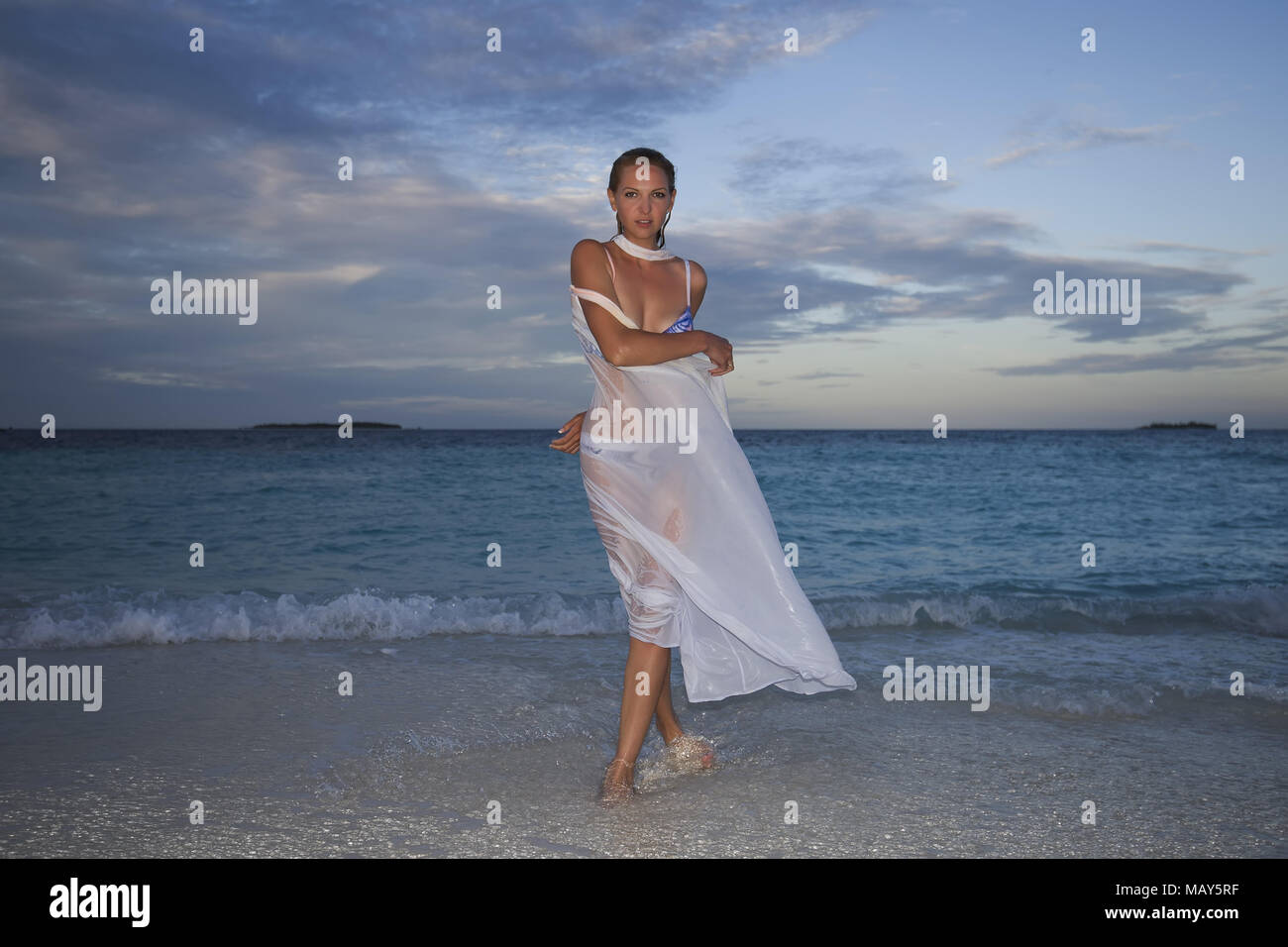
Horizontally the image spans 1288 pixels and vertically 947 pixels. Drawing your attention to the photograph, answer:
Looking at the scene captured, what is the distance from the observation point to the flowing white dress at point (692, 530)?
3170 mm

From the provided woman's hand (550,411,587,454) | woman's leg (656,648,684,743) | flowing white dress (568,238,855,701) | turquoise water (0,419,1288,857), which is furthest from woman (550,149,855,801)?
turquoise water (0,419,1288,857)

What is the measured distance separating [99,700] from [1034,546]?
10735mm

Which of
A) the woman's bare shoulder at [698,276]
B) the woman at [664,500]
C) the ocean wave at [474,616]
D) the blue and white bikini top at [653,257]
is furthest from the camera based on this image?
the ocean wave at [474,616]

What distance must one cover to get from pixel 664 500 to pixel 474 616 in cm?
385

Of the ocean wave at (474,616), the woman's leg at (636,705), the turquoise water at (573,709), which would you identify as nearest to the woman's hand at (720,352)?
the woman's leg at (636,705)

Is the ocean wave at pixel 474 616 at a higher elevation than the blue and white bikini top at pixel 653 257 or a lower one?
lower

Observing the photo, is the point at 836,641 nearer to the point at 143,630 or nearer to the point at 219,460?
the point at 143,630

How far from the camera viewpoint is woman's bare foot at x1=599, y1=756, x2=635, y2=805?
3.15 m

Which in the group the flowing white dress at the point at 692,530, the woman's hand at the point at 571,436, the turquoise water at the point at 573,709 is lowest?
the turquoise water at the point at 573,709

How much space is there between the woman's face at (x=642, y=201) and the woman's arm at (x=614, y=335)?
167mm

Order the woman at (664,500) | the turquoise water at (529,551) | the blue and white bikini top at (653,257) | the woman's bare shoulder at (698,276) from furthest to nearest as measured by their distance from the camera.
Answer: the turquoise water at (529,551) < the woman's bare shoulder at (698,276) < the woman at (664,500) < the blue and white bikini top at (653,257)

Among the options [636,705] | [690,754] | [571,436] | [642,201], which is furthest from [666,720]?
[642,201]

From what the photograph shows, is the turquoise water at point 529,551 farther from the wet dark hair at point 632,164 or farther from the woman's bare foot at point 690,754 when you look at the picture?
the wet dark hair at point 632,164
